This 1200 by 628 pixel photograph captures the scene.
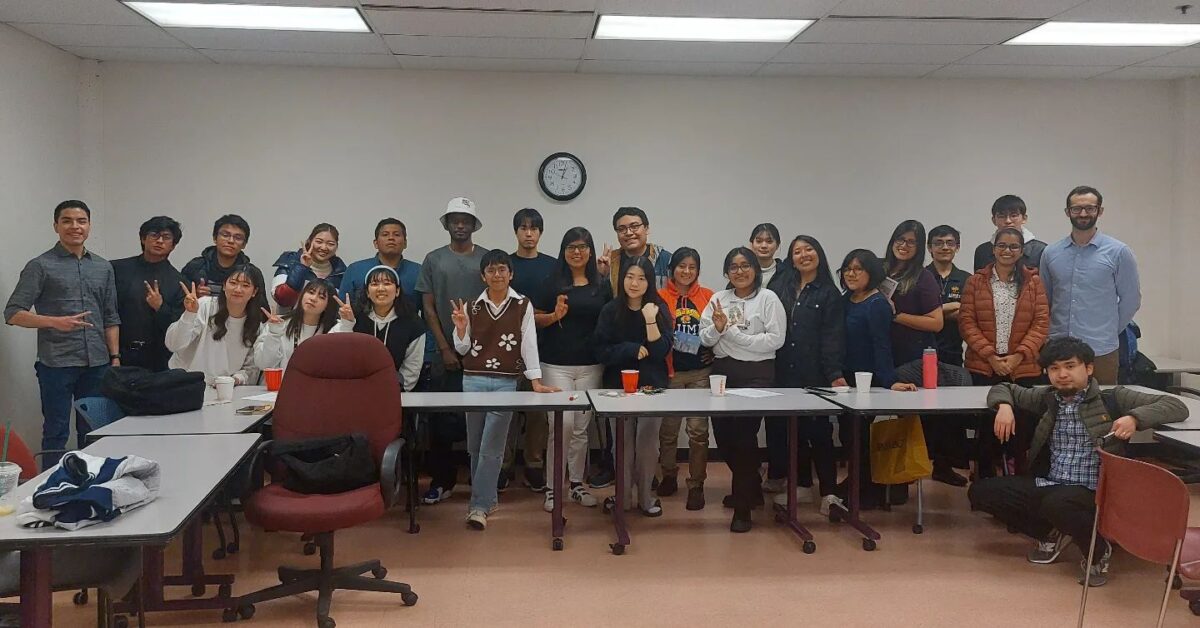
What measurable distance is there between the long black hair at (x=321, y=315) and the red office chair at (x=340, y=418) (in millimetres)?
774

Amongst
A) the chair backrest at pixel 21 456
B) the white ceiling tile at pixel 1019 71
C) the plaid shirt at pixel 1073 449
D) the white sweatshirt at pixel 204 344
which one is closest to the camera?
the chair backrest at pixel 21 456

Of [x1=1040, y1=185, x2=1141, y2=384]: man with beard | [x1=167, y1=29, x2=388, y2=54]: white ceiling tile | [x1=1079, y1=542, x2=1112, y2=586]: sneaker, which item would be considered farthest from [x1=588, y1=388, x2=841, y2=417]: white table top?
[x1=167, y1=29, x2=388, y2=54]: white ceiling tile

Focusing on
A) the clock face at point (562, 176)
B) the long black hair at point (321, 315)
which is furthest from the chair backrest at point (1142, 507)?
the clock face at point (562, 176)

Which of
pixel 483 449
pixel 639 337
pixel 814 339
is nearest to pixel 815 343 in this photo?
pixel 814 339

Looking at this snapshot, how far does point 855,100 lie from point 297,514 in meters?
4.87

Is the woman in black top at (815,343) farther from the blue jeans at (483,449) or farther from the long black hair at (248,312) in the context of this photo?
the long black hair at (248,312)

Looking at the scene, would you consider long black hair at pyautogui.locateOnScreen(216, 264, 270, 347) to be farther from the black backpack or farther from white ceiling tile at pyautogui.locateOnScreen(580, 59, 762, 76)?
white ceiling tile at pyautogui.locateOnScreen(580, 59, 762, 76)

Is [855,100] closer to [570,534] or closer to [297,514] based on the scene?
[570,534]

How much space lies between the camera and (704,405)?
12.6 feet

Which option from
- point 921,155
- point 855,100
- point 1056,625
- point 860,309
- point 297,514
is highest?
point 855,100

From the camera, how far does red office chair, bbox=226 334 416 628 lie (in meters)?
3.22

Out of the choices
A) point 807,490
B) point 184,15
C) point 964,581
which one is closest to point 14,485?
point 184,15

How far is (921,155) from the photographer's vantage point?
6180 mm

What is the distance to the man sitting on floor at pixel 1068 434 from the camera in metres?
3.42
